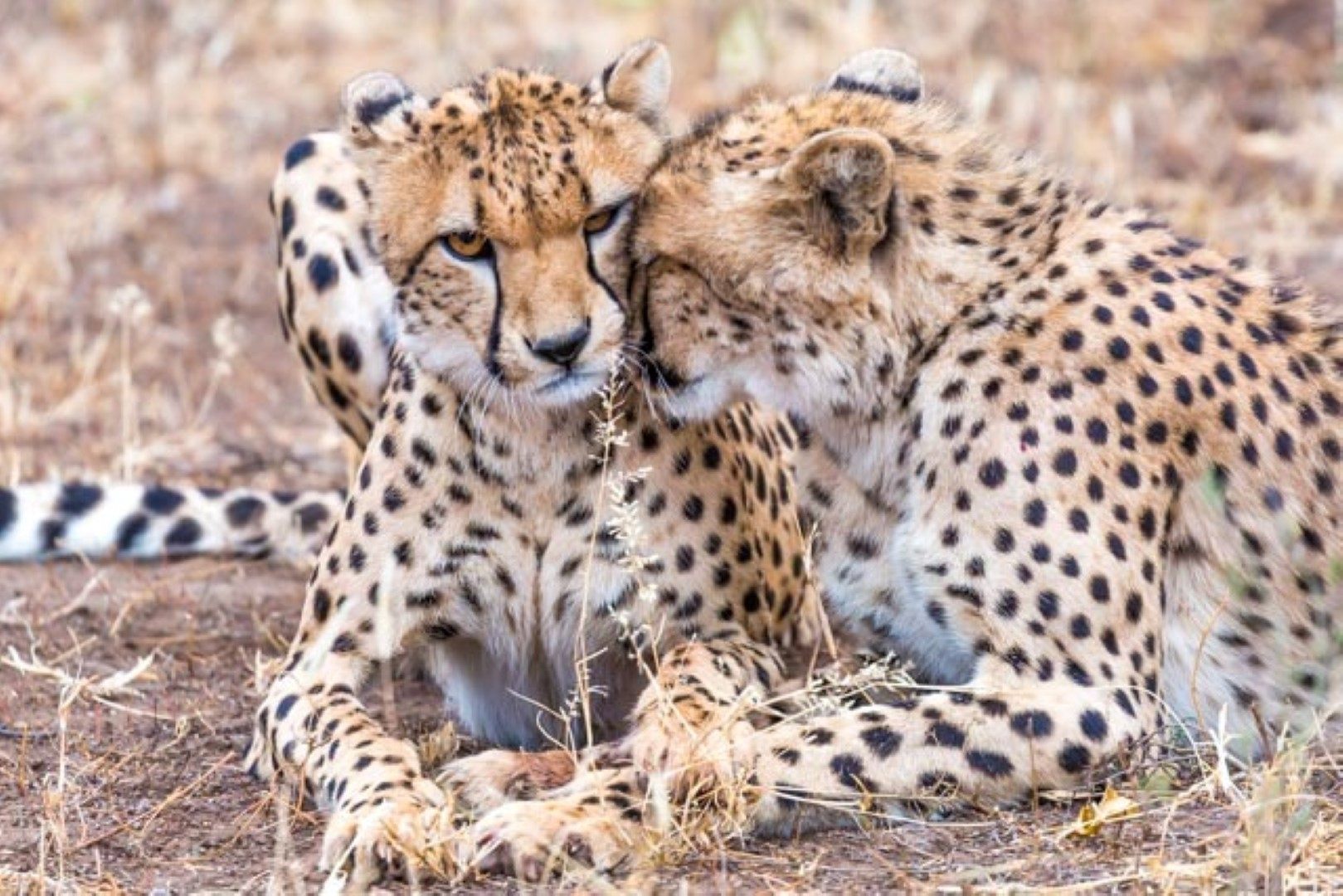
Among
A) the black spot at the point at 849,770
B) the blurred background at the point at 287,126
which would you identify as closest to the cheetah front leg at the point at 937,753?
the black spot at the point at 849,770

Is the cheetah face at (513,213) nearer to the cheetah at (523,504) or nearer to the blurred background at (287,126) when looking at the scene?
the cheetah at (523,504)

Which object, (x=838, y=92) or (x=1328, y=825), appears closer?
(x=1328, y=825)

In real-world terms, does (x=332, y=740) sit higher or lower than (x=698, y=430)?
lower

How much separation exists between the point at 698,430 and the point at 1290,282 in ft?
3.48

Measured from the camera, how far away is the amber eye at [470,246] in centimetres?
375

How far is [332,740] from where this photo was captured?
3766 millimetres

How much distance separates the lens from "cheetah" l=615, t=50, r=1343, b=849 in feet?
12.1

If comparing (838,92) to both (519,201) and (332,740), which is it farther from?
(332,740)

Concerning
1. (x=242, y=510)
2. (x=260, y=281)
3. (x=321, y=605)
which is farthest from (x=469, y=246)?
(x=260, y=281)

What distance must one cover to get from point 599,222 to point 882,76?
67cm

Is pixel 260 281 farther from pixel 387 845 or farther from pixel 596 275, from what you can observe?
pixel 387 845

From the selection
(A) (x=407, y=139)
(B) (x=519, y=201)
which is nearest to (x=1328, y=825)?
(B) (x=519, y=201)

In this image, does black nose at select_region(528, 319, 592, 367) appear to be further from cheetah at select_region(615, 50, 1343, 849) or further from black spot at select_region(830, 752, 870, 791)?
black spot at select_region(830, 752, 870, 791)

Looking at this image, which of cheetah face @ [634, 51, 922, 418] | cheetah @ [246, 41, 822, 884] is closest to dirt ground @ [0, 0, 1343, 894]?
cheetah @ [246, 41, 822, 884]
